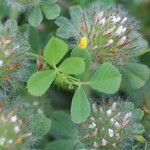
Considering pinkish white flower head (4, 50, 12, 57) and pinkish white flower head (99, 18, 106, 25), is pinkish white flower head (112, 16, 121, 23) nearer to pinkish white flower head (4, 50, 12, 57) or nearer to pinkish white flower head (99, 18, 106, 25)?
pinkish white flower head (99, 18, 106, 25)

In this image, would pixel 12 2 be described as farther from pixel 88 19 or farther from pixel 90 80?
pixel 90 80

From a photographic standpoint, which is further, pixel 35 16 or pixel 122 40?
pixel 35 16

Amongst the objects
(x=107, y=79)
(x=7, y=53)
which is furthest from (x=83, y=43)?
(x=7, y=53)

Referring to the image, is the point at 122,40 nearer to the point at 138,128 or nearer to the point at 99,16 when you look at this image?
the point at 99,16

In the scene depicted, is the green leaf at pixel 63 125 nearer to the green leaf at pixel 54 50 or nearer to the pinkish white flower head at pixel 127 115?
the pinkish white flower head at pixel 127 115

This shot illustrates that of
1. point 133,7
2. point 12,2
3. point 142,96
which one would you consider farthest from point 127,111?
point 133,7
